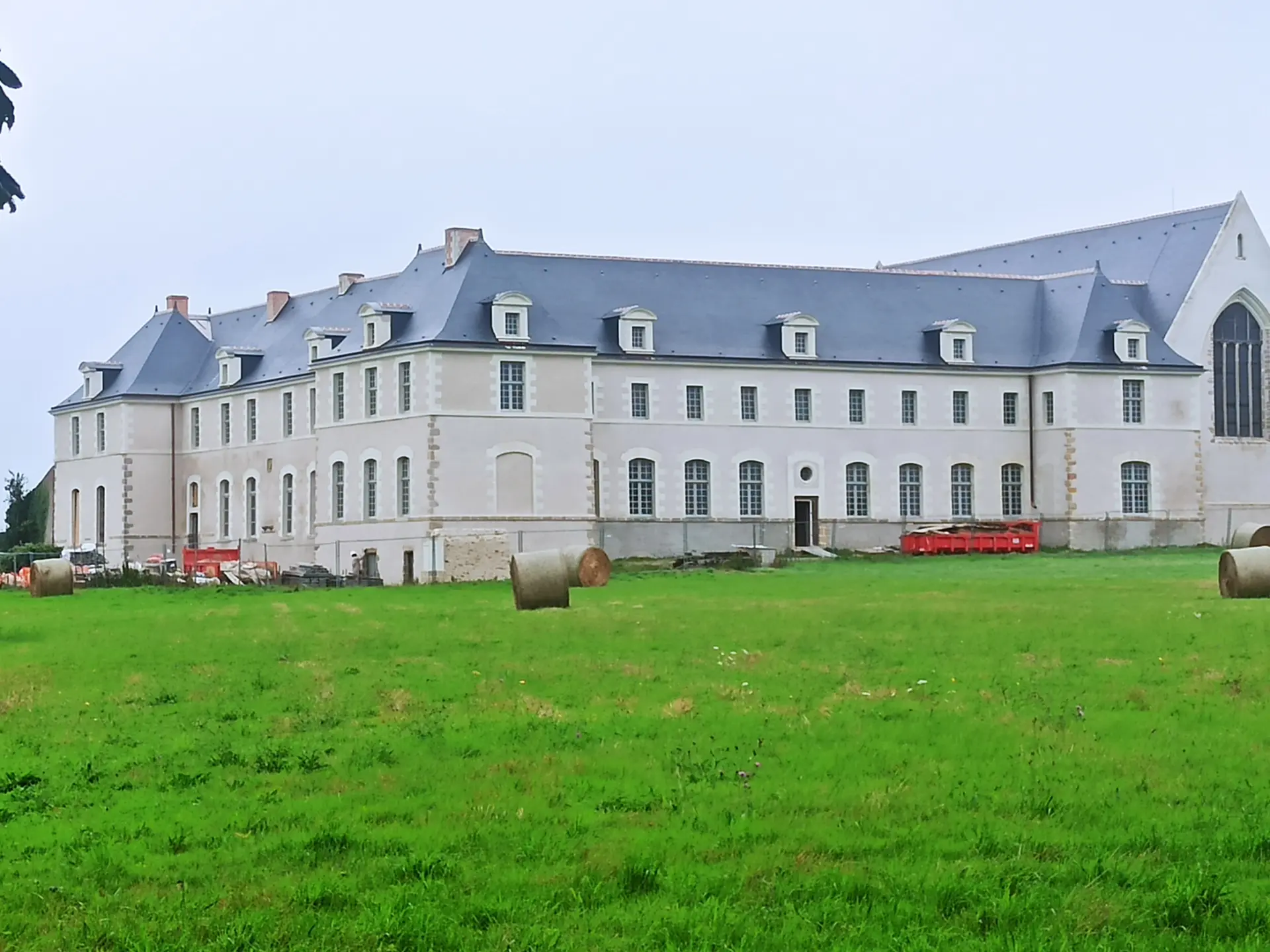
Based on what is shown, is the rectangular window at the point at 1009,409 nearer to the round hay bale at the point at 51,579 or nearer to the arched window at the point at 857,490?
the arched window at the point at 857,490

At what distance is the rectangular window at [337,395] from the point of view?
6600 centimetres

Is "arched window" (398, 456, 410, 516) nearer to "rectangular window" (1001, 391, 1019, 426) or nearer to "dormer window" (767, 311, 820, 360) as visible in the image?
"dormer window" (767, 311, 820, 360)

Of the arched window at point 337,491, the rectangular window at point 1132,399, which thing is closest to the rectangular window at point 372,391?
the arched window at point 337,491

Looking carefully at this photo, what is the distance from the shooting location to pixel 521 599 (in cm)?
3303

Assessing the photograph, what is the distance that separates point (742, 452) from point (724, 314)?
5325mm

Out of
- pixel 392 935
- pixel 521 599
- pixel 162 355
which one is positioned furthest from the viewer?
pixel 162 355

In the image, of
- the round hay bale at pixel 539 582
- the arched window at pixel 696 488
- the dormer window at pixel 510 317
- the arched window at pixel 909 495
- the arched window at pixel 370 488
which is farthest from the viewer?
the arched window at pixel 909 495

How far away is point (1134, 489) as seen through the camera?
69812 mm

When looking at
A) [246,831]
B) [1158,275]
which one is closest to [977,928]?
[246,831]

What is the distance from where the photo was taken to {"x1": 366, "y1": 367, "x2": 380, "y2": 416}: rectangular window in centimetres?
6412

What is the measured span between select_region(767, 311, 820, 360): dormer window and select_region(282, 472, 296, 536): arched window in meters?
19.3

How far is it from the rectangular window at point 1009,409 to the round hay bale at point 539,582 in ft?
133

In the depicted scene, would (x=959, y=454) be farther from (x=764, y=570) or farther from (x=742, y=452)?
(x=764, y=570)

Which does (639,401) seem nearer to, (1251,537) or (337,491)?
(337,491)
